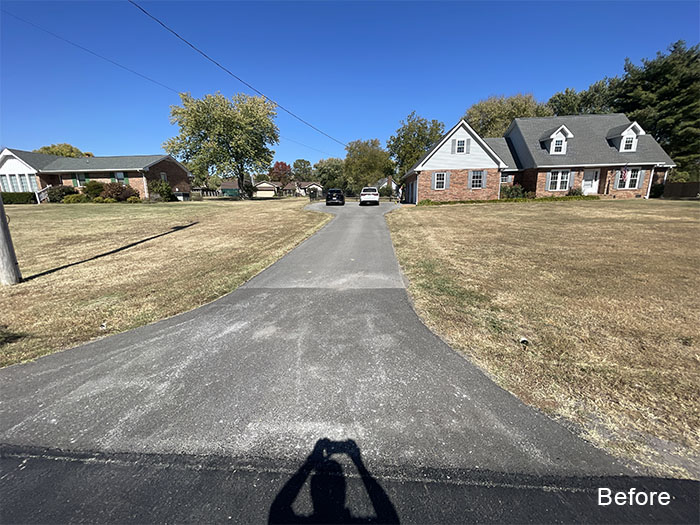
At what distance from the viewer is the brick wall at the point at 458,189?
1032 inches

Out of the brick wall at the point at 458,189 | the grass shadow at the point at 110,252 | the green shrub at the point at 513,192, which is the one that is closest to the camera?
the grass shadow at the point at 110,252

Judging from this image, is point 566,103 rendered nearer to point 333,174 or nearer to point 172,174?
point 333,174

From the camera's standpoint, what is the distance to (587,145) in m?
27.3

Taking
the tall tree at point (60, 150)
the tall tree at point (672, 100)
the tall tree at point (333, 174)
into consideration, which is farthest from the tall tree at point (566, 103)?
the tall tree at point (60, 150)

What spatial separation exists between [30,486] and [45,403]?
46.0 inches

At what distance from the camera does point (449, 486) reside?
194 centimetres

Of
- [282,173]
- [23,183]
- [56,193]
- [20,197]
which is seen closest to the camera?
[56,193]

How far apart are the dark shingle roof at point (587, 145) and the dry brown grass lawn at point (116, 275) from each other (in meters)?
24.2

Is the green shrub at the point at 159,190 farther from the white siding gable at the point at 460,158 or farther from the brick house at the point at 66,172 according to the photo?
the white siding gable at the point at 460,158

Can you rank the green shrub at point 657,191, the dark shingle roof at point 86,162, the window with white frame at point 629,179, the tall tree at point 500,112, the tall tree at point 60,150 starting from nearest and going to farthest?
the window with white frame at point 629,179 < the green shrub at point 657,191 < the dark shingle roof at point 86,162 < the tall tree at point 500,112 < the tall tree at point 60,150

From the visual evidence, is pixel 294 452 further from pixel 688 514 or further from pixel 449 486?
pixel 688 514

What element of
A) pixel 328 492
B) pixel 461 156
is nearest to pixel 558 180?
pixel 461 156

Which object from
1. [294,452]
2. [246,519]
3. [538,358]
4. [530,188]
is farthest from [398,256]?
[530,188]

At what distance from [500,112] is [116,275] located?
5272 centimetres
